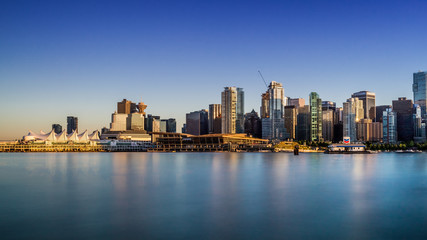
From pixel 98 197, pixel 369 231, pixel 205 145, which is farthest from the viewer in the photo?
pixel 205 145

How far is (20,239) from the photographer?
17188 millimetres

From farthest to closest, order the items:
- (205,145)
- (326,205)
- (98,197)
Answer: (205,145) → (98,197) → (326,205)

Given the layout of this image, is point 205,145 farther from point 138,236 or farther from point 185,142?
point 138,236

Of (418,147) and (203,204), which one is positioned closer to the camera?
(203,204)

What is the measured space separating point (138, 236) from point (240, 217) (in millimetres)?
6576

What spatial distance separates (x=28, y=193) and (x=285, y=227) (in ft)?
74.6

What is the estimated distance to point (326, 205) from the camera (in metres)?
26.2

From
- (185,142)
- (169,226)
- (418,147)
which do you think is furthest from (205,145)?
(169,226)

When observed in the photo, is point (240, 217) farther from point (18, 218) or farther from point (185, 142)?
point (185, 142)

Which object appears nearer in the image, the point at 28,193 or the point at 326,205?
the point at 326,205

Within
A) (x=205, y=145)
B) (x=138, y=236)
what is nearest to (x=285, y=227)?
(x=138, y=236)

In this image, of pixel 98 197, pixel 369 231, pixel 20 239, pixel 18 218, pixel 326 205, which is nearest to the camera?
pixel 20 239

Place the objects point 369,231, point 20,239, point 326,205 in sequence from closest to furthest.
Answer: point 20,239
point 369,231
point 326,205

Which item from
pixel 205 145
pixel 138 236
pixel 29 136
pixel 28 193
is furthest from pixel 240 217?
pixel 29 136
